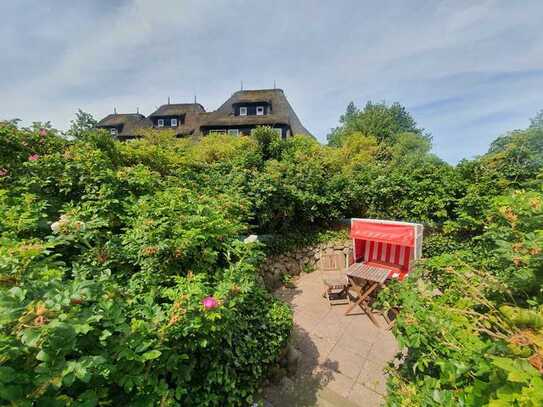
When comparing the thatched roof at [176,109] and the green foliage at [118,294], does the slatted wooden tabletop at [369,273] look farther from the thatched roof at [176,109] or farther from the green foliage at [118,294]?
the thatched roof at [176,109]

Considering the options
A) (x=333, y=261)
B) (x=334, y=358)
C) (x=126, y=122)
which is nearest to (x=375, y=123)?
(x=333, y=261)

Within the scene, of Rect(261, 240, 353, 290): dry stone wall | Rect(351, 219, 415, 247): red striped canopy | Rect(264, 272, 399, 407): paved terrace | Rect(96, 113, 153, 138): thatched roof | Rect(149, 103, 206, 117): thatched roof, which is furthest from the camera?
Rect(96, 113, 153, 138): thatched roof

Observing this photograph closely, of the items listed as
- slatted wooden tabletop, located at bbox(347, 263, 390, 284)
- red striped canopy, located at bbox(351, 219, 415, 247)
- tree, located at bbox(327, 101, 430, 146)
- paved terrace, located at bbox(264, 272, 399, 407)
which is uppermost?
tree, located at bbox(327, 101, 430, 146)

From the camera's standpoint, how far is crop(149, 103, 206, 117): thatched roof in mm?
22812

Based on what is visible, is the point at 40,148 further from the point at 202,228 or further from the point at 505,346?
the point at 505,346

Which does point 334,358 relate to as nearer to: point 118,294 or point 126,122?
point 118,294

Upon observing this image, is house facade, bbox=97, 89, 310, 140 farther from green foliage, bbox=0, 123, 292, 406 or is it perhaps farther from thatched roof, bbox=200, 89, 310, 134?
green foliage, bbox=0, 123, 292, 406

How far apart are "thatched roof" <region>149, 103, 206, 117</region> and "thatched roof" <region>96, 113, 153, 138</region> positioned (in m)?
1.66

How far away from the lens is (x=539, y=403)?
29.1 inches

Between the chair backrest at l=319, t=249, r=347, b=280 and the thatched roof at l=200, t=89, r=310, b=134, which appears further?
the thatched roof at l=200, t=89, r=310, b=134

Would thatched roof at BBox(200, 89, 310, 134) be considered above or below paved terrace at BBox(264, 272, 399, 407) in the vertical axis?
above

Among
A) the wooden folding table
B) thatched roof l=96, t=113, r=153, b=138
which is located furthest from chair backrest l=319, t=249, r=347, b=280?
thatched roof l=96, t=113, r=153, b=138

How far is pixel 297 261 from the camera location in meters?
6.68

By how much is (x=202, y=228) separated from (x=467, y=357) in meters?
2.22
